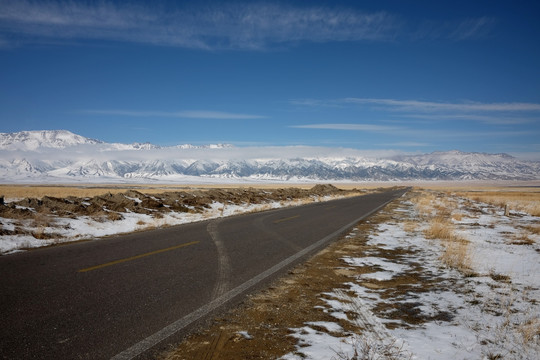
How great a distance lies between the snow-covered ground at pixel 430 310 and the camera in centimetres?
376

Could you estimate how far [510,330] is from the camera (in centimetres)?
418

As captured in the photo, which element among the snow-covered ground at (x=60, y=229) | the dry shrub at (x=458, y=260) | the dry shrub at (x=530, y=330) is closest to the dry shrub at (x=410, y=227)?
the dry shrub at (x=458, y=260)

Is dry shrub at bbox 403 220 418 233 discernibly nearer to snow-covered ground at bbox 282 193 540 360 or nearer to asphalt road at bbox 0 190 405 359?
snow-covered ground at bbox 282 193 540 360

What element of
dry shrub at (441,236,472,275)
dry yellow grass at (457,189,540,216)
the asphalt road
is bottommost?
the asphalt road

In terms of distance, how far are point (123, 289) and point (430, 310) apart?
5144 millimetres

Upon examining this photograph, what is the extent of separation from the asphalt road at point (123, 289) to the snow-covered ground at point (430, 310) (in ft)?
5.60

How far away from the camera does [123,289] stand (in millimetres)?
5625

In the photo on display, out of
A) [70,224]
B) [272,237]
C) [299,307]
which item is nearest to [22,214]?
[70,224]

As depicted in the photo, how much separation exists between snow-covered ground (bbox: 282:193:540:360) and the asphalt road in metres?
1.71

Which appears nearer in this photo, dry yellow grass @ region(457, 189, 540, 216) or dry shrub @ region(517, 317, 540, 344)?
dry shrub @ region(517, 317, 540, 344)

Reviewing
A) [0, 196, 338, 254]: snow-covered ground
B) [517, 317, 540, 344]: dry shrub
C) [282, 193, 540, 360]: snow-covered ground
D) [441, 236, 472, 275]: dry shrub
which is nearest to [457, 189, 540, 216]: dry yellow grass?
[441, 236, 472, 275]: dry shrub

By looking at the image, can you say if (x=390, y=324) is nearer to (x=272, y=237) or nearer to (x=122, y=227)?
(x=272, y=237)

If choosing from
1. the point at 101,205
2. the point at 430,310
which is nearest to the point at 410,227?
the point at 430,310

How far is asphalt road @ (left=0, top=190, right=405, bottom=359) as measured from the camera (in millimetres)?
3836
